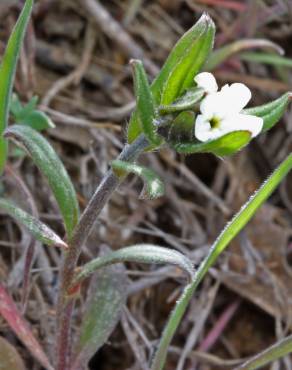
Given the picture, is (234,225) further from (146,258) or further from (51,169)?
(51,169)

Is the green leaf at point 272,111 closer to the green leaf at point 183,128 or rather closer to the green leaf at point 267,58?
the green leaf at point 183,128

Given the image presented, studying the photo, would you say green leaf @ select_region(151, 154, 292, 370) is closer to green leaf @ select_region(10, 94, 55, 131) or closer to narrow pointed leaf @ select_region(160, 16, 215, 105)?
narrow pointed leaf @ select_region(160, 16, 215, 105)

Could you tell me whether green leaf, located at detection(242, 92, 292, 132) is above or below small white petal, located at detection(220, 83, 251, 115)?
below

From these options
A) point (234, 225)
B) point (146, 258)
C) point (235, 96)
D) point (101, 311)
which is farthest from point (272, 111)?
point (101, 311)

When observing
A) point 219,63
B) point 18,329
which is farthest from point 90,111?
point 18,329

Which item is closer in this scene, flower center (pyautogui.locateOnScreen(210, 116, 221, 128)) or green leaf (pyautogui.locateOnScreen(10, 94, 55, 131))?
flower center (pyautogui.locateOnScreen(210, 116, 221, 128))

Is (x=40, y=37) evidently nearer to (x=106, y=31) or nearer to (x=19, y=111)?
(x=106, y=31)

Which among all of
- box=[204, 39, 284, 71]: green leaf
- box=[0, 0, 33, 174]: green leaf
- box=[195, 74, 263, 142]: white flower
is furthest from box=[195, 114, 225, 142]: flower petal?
box=[204, 39, 284, 71]: green leaf
